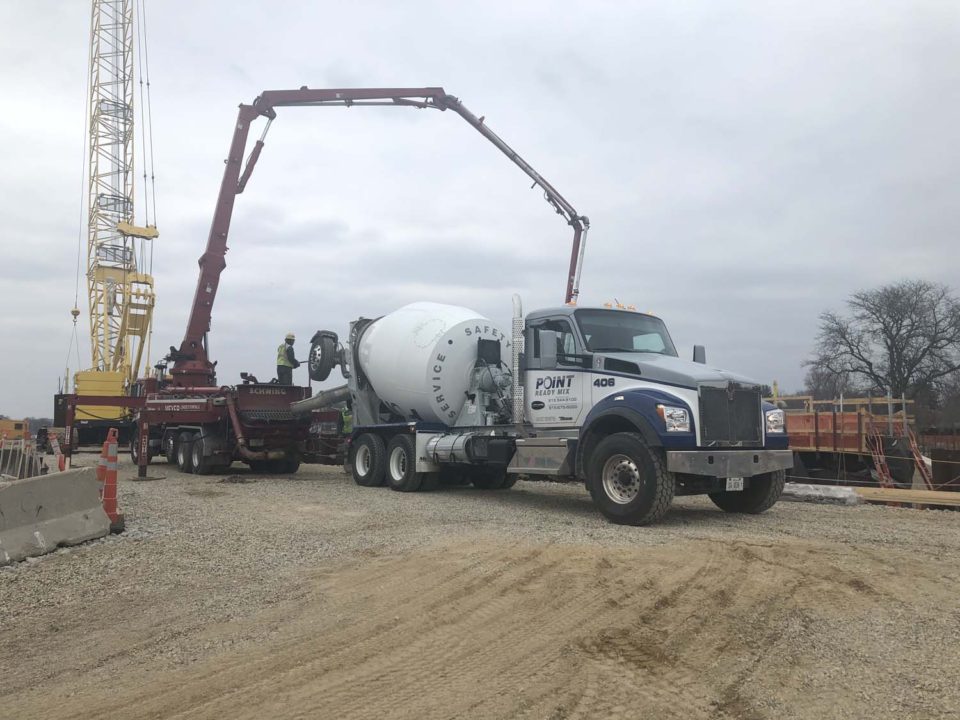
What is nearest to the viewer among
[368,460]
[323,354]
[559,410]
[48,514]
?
[48,514]

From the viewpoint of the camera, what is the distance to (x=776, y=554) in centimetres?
664

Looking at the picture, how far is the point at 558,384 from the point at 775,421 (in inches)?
113

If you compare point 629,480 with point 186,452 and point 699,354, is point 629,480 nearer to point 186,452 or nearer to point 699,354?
point 699,354

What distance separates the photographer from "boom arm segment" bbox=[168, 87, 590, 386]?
18.3 metres

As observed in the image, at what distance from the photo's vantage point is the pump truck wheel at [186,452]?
17766 millimetres

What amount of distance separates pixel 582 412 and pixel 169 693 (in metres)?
6.91

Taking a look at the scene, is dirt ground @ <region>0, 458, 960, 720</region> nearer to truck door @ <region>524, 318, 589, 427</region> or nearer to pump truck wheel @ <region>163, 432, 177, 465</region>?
truck door @ <region>524, 318, 589, 427</region>

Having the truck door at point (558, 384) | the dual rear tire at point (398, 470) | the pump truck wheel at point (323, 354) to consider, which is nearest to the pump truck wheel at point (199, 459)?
the pump truck wheel at point (323, 354)

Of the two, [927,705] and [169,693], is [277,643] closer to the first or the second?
[169,693]

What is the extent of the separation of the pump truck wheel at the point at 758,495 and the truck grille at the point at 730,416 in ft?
2.31

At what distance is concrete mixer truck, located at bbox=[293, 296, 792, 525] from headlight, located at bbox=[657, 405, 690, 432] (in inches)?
0.6

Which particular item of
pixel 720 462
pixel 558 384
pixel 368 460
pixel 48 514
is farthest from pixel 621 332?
pixel 48 514

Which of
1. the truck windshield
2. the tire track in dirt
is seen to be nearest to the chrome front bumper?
the tire track in dirt

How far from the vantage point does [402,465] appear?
533 inches
